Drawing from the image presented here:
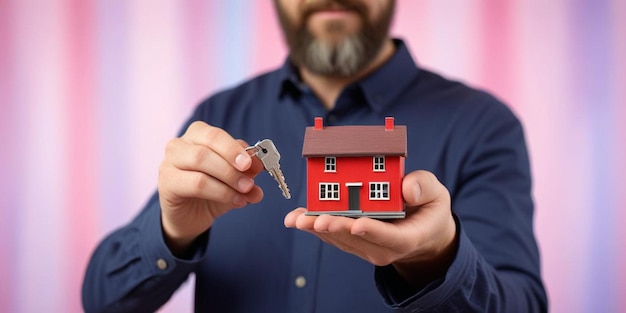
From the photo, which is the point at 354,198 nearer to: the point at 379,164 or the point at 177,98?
the point at 379,164

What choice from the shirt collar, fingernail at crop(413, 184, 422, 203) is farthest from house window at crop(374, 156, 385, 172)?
the shirt collar

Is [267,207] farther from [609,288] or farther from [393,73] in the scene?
[609,288]

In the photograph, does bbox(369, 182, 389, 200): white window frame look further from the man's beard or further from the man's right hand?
the man's beard

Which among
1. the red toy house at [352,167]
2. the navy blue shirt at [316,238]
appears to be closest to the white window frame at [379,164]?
the red toy house at [352,167]

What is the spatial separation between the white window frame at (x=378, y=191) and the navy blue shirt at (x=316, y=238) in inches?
13.1

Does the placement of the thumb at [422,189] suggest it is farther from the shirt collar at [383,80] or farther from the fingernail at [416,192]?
the shirt collar at [383,80]

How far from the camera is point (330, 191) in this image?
1195 millimetres

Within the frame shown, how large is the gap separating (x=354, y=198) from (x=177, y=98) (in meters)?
1.57

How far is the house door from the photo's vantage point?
119cm

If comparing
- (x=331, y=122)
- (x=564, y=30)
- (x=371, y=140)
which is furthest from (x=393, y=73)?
(x=564, y=30)

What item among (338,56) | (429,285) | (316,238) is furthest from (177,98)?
(429,285)

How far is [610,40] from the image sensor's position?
98.0 inches

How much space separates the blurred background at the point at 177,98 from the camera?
8.17ft

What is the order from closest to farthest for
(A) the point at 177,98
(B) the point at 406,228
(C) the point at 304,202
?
(B) the point at 406,228
(C) the point at 304,202
(A) the point at 177,98
